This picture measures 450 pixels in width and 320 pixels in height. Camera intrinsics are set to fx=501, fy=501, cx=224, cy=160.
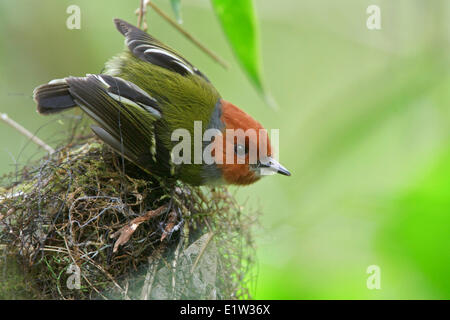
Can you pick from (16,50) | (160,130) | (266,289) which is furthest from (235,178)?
(16,50)

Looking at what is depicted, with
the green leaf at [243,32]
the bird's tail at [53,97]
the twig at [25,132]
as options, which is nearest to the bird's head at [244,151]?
the bird's tail at [53,97]

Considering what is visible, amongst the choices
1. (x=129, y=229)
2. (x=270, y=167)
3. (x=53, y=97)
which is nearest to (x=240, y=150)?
(x=270, y=167)

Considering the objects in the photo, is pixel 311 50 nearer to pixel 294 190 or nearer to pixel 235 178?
pixel 294 190

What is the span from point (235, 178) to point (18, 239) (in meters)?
1.35

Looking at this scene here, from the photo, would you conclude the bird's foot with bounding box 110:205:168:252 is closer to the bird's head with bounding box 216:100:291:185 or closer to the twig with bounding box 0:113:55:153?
the bird's head with bounding box 216:100:291:185

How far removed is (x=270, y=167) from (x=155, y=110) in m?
0.81

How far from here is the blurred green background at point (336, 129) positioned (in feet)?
7.59

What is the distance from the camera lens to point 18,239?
2426mm

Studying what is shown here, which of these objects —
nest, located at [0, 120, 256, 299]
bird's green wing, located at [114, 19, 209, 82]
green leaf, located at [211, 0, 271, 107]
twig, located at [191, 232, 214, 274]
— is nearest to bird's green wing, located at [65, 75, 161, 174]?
nest, located at [0, 120, 256, 299]

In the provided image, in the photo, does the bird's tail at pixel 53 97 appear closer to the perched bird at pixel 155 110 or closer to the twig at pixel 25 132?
the perched bird at pixel 155 110

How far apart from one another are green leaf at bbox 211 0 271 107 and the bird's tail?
209 centimetres

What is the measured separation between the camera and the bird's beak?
3.18m

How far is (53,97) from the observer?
3041mm

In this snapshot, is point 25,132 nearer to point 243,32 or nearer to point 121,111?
point 121,111
